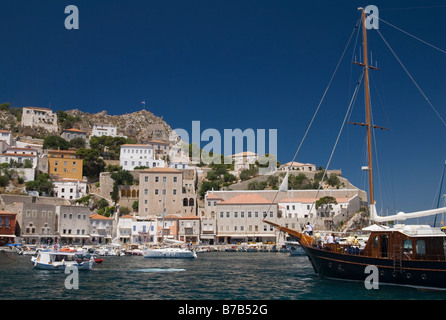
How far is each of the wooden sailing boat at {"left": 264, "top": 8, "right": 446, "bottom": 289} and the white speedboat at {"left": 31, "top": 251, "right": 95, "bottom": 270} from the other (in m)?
15.4

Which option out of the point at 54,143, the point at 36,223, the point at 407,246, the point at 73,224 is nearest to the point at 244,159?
the point at 54,143

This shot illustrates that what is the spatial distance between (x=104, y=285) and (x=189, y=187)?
54905 mm

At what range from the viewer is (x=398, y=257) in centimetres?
1828

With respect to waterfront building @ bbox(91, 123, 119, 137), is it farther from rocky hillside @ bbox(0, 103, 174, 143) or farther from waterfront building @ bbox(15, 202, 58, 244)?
waterfront building @ bbox(15, 202, 58, 244)

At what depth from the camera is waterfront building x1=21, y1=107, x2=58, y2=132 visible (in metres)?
98.9

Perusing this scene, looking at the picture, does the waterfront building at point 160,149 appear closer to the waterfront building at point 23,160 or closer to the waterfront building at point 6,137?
the waterfront building at point 23,160

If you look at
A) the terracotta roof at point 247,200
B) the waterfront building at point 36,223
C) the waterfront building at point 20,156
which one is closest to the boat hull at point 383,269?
the terracotta roof at point 247,200

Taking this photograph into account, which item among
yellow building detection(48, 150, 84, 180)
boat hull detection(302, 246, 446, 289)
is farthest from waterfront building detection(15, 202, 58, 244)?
boat hull detection(302, 246, 446, 289)

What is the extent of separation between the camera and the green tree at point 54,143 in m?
87.4

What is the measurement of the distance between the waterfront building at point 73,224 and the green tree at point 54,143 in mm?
31720

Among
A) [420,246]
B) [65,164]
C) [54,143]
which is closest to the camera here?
[420,246]

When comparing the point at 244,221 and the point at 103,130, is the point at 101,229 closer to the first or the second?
the point at 244,221

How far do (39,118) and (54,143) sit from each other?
54.1 feet
